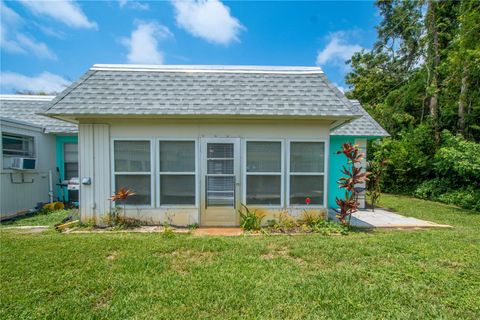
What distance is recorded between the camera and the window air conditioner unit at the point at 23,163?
6715 mm

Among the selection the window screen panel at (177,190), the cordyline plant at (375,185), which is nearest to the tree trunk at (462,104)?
the cordyline plant at (375,185)

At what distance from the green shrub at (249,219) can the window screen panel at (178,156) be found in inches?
63.5

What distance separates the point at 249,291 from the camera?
2922 mm

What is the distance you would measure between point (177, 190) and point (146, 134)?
59.6 inches

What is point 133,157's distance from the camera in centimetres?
570

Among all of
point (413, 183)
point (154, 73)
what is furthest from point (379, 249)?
point (413, 183)

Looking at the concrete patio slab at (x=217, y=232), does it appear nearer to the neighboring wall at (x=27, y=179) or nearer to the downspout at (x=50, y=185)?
the neighboring wall at (x=27, y=179)

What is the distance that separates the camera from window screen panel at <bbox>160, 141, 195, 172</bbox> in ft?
18.8

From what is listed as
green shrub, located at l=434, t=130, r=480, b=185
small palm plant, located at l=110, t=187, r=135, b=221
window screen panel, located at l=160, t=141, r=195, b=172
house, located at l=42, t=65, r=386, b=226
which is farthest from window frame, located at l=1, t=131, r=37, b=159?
green shrub, located at l=434, t=130, r=480, b=185

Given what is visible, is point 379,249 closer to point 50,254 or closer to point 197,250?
point 197,250

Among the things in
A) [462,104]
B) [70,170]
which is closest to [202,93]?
[70,170]

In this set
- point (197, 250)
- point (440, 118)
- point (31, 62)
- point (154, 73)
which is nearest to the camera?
point (197, 250)

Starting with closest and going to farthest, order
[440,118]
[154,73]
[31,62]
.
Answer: [154,73], [440,118], [31,62]

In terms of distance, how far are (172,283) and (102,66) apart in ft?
19.9
